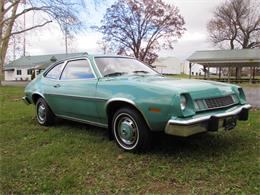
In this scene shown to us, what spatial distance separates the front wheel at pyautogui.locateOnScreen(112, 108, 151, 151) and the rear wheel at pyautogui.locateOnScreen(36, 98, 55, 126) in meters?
2.29

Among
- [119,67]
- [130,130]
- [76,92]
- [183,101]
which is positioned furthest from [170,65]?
[183,101]

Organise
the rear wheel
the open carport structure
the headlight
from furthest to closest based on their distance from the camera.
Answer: the open carport structure → the rear wheel → the headlight

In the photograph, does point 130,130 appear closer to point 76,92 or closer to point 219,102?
point 219,102

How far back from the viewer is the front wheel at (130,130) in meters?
4.18

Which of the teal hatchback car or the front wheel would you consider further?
the front wheel

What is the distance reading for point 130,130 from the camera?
172 inches

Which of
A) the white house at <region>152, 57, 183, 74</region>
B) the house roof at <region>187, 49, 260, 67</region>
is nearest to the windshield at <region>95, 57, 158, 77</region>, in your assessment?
the house roof at <region>187, 49, 260, 67</region>

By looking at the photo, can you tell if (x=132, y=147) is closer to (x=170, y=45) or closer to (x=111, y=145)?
(x=111, y=145)

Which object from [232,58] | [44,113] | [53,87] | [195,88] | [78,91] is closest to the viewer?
[195,88]

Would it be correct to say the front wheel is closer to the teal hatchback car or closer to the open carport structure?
the teal hatchback car

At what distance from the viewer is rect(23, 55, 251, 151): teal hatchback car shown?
3.82 meters

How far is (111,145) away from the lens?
4844 mm

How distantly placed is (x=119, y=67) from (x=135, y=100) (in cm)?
137

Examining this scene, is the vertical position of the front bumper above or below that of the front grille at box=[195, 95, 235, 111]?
below
